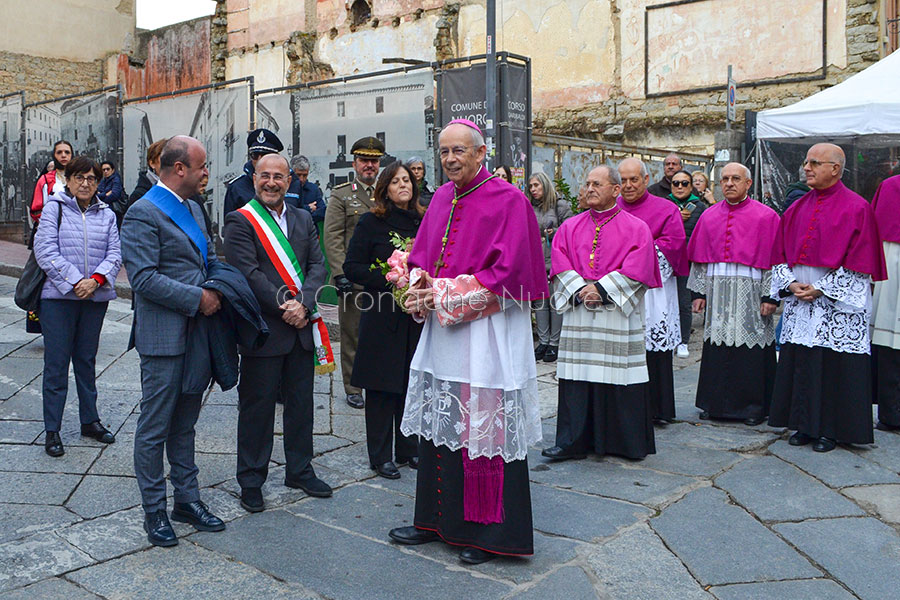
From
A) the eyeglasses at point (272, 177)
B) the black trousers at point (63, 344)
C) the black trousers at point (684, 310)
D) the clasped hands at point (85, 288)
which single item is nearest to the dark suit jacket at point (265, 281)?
the eyeglasses at point (272, 177)

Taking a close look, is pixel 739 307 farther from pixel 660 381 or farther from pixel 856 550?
pixel 856 550

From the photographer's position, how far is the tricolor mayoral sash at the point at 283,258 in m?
4.59

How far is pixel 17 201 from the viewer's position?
16.9 meters

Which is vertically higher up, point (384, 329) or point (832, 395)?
point (384, 329)

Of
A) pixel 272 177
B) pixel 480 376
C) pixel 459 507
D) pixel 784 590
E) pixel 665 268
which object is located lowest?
pixel 784 590

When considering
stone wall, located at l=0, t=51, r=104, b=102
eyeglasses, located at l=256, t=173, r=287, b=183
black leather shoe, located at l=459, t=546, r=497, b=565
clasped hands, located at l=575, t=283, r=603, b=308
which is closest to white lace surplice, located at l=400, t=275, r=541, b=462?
black leather shoe, located at l=459, t=546, r=497, b=565

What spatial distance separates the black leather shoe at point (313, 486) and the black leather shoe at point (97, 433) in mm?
1419

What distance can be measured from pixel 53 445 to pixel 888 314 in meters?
5.63

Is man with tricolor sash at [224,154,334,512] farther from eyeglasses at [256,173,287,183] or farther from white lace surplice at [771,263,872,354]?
white lace surplice at [771,263,872,354]

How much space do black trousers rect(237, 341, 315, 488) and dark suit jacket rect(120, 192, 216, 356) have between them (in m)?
0.56

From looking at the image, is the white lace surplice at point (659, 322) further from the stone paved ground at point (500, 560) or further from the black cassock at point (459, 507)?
the black cassock at point (459, 507)

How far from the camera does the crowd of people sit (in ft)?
13.1

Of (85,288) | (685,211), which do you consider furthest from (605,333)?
A: (685,211)

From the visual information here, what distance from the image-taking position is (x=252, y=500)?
450cm
